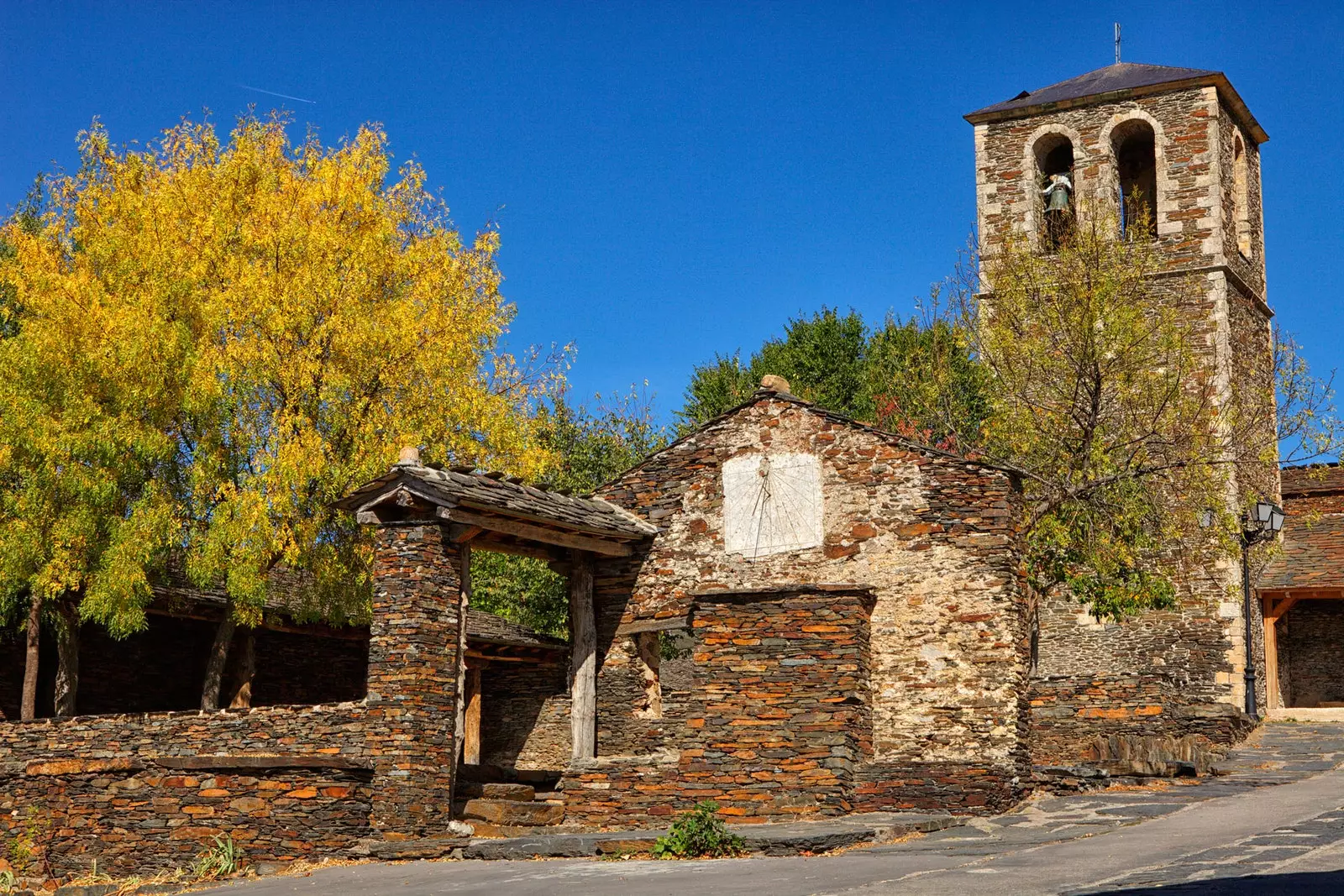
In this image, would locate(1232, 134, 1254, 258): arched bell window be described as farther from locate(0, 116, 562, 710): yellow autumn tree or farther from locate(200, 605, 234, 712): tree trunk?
locate(200, 605, 234, 712): tree trunk

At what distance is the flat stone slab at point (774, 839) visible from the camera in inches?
512

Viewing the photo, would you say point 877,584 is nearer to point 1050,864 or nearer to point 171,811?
point 1050,864

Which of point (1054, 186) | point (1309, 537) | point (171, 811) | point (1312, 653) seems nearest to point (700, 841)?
point (171, 811)

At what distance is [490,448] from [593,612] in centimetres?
521

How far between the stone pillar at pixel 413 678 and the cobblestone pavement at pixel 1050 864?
41.8 inches

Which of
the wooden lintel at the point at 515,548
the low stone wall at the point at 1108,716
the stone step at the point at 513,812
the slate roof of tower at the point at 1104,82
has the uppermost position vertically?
the slate roof of tower at the point at 1104,82

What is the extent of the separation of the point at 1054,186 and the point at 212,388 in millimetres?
16848

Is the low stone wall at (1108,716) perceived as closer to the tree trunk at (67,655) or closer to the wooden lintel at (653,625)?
the wooden lintel at (653,625)

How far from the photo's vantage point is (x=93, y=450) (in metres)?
20.5

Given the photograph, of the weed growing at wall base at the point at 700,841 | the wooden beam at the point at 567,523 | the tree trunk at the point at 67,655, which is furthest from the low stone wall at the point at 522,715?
the weed growing at wall base at the point at 700,841

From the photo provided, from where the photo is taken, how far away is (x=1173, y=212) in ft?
93.2

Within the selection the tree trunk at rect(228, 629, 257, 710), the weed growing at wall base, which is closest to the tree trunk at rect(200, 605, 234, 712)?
the tree trunk at rect(228, 629, 257, 710)

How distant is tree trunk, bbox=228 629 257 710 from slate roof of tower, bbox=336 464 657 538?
19.9ft

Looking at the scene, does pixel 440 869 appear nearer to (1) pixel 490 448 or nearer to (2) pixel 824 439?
(2) pixel 824 439
